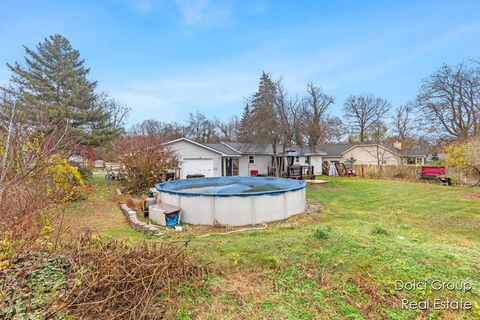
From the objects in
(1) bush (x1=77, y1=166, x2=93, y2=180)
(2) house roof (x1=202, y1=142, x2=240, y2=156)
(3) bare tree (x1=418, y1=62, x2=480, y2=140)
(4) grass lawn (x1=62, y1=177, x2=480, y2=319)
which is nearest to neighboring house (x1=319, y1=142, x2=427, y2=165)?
(3) bare tree (x1=418, y1=62, x2=480, y2=140)

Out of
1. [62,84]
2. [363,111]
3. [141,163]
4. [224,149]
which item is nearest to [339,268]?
[141,163]

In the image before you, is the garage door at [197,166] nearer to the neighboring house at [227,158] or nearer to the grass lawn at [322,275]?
the neighboring house at [227,158]

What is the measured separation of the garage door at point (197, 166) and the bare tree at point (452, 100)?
20225 millimetres

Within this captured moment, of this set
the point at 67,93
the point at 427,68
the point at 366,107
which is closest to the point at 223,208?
the point at 67,93

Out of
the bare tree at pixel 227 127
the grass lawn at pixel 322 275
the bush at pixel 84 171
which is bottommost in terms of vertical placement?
the grass lawn at pixel 322 275

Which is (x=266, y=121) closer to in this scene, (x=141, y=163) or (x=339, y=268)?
(x=141, y=163)

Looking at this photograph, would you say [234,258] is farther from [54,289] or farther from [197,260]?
[54,289]

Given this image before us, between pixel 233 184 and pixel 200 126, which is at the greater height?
pixel 200 126

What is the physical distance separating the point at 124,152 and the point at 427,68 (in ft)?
88.1

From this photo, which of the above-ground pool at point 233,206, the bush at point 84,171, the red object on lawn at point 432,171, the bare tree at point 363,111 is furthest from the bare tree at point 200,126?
the above-ground pool at point 233,206

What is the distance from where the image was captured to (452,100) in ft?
70.0

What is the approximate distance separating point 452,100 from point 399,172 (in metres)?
8.19

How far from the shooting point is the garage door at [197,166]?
18.5 m

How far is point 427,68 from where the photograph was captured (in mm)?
22641
